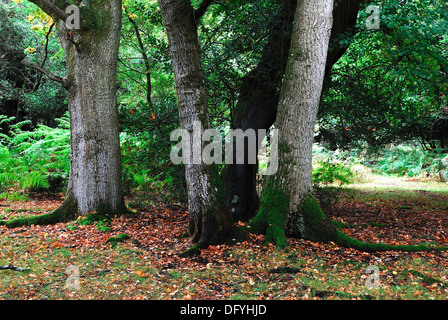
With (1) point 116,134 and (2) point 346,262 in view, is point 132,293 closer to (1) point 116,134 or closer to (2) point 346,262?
(2) point 346,262

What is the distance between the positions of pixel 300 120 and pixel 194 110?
73.4 inches

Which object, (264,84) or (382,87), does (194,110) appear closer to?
(264,84)

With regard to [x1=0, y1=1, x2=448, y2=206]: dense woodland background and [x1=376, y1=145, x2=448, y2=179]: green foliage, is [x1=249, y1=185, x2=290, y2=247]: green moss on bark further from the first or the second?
[x1=376, y1=145, x2=448, y2=179]: green foliage

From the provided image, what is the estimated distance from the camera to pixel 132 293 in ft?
13.9

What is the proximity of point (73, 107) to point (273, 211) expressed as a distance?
4545mm

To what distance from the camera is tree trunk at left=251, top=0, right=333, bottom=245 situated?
20.3 ft

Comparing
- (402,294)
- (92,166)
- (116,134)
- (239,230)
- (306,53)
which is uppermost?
(306,53)

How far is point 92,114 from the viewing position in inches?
289

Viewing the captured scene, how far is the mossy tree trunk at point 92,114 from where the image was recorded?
24.1 feet

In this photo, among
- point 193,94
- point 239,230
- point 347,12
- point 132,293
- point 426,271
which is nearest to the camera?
point 132,293

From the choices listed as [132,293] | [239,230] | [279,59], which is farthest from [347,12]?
[132,293]

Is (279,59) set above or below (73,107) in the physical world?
above

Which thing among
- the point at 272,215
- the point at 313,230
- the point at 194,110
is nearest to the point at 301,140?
the point at 272,215

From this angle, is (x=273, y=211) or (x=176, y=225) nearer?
(x=273, y=211)
